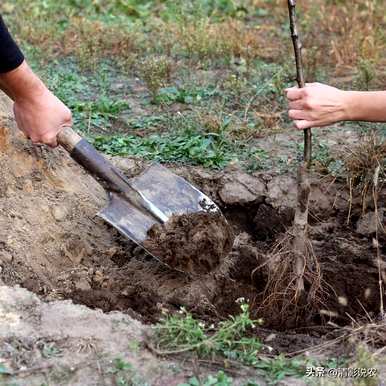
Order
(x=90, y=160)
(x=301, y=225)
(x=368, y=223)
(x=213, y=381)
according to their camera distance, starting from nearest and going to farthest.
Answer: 1. (x=213, y=381)
2. (x=301, y=225)
3. (x=90, y=160)
4. (x=368, y=223)

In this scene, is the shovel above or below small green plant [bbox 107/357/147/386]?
above

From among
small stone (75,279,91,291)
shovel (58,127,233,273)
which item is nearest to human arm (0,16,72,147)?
shovel (58,127,233,273)

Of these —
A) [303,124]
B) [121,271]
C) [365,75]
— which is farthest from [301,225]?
[365,75]

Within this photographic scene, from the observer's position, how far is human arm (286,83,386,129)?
3.55 metres

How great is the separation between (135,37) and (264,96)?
4.59ft

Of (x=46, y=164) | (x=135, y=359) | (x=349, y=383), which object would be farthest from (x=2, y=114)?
(x=349, y=383)

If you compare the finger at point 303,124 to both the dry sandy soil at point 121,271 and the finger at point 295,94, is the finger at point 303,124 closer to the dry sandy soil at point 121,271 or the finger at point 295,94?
the finger at point 295,94

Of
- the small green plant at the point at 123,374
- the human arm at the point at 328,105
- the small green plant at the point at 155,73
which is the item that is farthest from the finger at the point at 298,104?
the small green plant at the point at 155,73

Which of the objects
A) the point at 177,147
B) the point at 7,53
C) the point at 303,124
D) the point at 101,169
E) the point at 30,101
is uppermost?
the point at 7,53

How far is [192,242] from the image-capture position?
3.87 metres

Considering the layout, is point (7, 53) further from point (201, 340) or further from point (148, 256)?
point (201, 340)

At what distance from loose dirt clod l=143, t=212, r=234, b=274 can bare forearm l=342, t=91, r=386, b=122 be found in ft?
2.62

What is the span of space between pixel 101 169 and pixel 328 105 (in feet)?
3.67

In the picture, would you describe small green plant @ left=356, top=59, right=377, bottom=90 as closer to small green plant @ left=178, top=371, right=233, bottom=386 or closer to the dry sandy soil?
the dry sandy soil
